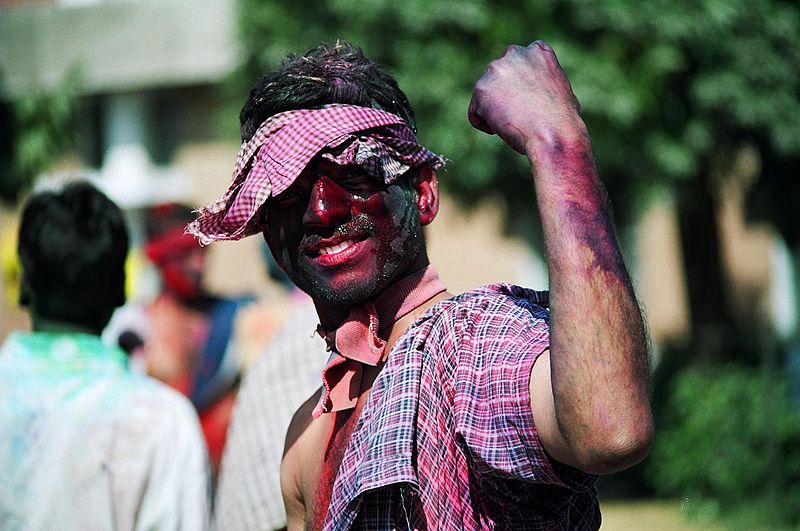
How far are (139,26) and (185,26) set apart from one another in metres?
0.66

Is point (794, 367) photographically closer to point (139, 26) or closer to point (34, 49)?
point (139, 26)

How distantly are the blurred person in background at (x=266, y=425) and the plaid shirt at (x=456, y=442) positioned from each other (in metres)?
1.35

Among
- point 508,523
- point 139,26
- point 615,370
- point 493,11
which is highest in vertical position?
point 615,370

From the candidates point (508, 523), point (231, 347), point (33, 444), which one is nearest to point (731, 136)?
point (231, 347)

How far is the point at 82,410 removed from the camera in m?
3.51

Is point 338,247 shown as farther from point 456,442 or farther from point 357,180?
point 456,442

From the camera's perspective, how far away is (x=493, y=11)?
8.96 meters

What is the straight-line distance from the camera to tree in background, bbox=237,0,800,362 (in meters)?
8.84

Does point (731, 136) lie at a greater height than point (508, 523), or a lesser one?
lesser

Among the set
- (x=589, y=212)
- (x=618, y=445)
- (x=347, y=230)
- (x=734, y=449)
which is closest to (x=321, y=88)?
(x=347, y=230)

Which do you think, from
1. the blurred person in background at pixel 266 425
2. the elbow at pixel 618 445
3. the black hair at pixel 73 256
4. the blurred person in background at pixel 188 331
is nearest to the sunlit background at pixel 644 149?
the blurred person in background at pixel 188 331

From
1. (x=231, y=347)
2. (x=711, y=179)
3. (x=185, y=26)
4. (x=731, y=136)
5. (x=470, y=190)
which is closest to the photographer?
(x=231, y=347)

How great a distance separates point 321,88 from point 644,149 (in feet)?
23.6

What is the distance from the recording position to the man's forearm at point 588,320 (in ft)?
6.04
